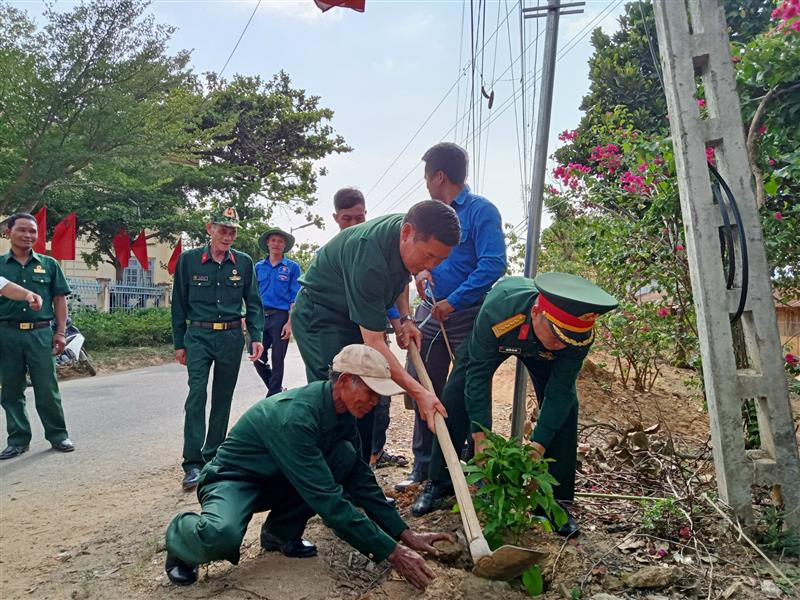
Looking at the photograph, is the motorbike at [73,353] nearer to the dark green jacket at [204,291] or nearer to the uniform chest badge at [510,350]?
the dark green jacket at [204,291]

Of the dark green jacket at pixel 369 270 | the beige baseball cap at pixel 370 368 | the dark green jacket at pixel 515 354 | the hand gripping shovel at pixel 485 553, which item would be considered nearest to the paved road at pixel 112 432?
the dark green jacket at pixel 369 270

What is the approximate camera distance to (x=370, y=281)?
2789mm

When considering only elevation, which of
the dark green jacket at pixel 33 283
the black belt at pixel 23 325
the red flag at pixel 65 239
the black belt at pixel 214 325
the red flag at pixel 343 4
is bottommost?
the black belt at pixel 214 325

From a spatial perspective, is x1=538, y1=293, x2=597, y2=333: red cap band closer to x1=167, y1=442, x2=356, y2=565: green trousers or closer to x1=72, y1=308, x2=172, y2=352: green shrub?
x1=167, y1=442, x2=356, y2=565: green trousers

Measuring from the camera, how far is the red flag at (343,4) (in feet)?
17.0

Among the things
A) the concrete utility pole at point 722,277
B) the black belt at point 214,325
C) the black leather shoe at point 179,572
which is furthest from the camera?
the black belt at point 214,325

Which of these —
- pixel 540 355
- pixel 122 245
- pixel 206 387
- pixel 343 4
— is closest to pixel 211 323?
pixel 206 387

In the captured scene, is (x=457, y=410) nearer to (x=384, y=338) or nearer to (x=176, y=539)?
(x=384, y=338)

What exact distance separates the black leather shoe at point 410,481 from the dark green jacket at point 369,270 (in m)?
1.27

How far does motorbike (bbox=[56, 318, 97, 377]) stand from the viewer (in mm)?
9156

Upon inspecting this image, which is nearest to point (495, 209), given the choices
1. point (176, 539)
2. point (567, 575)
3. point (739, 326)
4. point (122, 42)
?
point (739, 326)

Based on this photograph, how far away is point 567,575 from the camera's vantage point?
2584 millimetres

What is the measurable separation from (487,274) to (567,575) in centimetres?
164

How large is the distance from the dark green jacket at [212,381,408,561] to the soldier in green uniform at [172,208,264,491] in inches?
57.6
